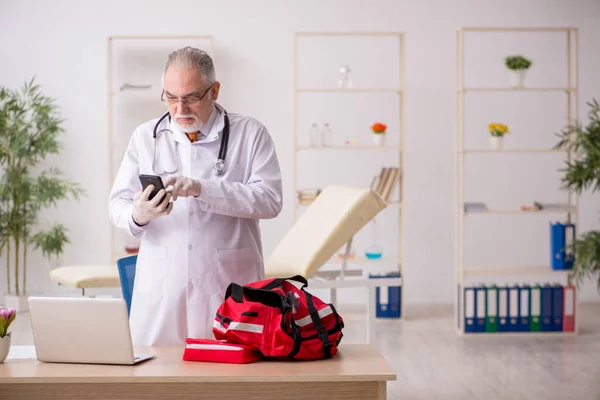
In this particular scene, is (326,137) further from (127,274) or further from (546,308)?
(127,274)

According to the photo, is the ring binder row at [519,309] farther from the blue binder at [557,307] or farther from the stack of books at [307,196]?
the stack of books at [307,196]

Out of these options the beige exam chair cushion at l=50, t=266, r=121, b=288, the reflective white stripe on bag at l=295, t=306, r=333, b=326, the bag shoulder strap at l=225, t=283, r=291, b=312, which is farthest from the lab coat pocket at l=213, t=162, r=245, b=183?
the beige exam chair cushion at l=50, t=266, r=121, b=288

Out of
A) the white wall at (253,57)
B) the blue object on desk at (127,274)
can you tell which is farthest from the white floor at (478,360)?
the blue object on desk at (127,274)

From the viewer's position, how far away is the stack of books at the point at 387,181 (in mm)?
6227

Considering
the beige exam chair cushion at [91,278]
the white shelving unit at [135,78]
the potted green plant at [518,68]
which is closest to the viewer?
the beige exam chair cushion at [91,278]

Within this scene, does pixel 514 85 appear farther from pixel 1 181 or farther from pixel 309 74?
pixel 1 181

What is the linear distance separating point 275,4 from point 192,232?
14.7ft

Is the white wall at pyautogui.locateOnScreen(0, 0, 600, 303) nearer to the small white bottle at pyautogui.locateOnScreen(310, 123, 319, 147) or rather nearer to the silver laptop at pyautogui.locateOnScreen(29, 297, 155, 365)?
the small white bottle at pyautogui.locateOnScreen(310, 123, 319, 147)

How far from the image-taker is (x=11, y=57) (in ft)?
22.6

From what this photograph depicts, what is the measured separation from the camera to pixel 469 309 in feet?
18.8

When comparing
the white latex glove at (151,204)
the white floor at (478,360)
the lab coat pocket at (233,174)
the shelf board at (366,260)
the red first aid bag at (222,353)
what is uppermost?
the lab coat pocket at (233,174)

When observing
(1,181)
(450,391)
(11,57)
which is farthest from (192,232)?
(11,57)

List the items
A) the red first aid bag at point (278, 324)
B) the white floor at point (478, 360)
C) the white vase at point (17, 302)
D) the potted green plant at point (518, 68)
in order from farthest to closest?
the white vase at point (17, 302)
the potted green plant at point (518, 68)
the white floor at point (478, 360)
the red first aid bag at point (278, 324)

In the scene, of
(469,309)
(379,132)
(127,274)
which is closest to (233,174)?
(127,274)
